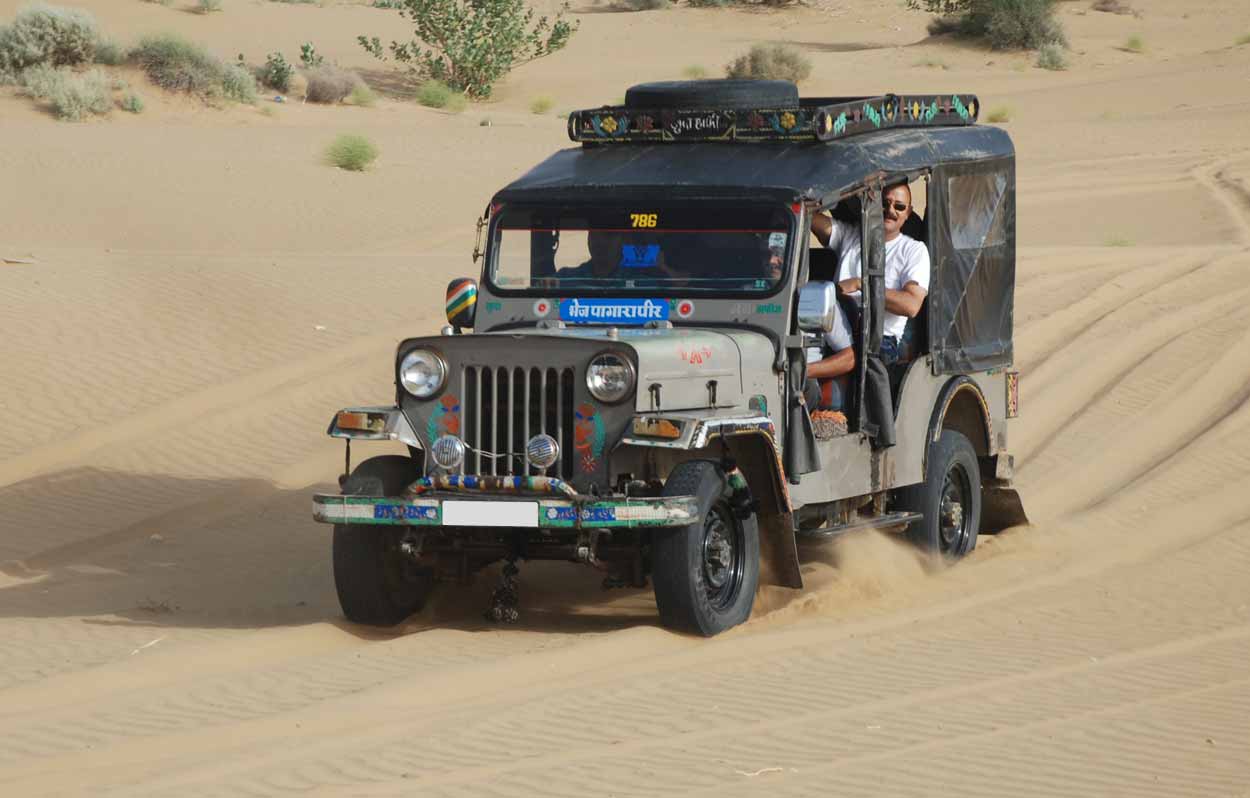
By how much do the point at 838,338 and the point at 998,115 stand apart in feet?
88.8

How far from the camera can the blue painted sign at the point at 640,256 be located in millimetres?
9484

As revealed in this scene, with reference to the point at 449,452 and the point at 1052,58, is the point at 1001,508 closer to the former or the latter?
the point at 449,452

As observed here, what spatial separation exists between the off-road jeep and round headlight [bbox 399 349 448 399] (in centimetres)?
1

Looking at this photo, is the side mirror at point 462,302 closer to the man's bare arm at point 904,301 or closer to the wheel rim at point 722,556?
the wheel rim at point 722,556

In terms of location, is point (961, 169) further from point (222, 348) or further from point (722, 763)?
point (222, 348)

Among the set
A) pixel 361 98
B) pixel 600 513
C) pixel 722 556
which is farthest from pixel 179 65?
pixel 600 513

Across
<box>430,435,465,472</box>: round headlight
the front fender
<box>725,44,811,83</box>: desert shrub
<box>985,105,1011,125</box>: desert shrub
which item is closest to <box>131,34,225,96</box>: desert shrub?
<box>985,105,1011,125</box>: desert shrub

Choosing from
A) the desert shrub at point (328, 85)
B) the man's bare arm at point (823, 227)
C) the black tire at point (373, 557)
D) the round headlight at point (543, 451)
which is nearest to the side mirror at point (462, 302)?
the black tire at point (373, 557)

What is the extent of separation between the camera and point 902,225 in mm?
10805

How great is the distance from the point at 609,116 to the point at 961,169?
215cm

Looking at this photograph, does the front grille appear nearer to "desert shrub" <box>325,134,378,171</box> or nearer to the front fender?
the front fender

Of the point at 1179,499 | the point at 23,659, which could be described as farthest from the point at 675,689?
the point at 1179,499

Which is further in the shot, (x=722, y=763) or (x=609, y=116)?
(x=609, y=116)

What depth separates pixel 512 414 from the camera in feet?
28.4
